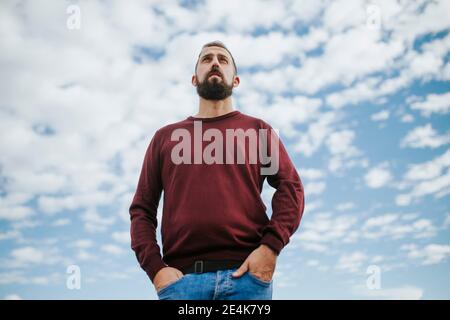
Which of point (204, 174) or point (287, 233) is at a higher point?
point (204, 174)

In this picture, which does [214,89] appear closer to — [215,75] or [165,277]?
[215,75]

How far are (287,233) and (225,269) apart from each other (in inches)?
24.0

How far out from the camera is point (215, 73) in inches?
173

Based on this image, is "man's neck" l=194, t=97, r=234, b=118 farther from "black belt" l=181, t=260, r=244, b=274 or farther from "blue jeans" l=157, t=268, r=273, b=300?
"blue jeans" l=157, t=268, r=273, b=300

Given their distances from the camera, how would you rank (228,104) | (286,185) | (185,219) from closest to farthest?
1. (185,219)
2. (286,185)
3. (228,104)

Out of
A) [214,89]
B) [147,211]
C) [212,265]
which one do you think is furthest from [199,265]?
[214,89]

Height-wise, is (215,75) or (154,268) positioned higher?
(215,75)

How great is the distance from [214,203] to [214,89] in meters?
1.23

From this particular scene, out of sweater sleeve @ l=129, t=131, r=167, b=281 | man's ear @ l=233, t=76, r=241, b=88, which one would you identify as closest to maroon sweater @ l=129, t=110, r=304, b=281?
sweater sleeve @ l=129, t=131, r=167, b=281

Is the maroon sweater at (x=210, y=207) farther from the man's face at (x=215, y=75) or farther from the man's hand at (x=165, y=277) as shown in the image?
the man's face at (x=215, y=75)
